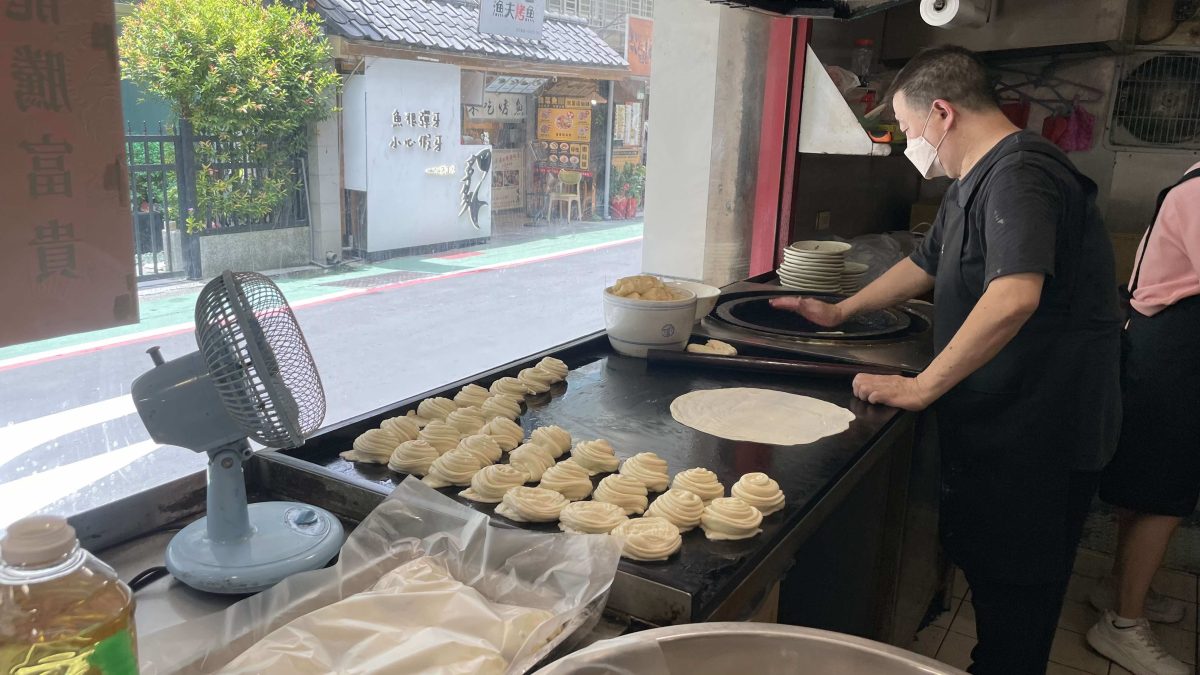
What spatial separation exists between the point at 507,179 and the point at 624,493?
126 centimetres

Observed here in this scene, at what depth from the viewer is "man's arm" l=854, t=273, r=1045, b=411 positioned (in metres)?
1.92

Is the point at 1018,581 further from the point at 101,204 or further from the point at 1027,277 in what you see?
the point at 101,204

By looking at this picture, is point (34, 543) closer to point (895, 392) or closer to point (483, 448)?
point (483, 448)

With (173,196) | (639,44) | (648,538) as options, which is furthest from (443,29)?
(648,538)

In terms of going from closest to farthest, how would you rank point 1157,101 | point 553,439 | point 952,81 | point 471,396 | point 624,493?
1. point 624,493
2. point 553,439
3. point 471,396
4. point 952,81
5. point 1157,101

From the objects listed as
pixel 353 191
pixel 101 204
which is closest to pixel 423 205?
pixel 353 191

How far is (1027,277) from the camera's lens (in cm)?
191

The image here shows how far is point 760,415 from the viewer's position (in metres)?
1.98

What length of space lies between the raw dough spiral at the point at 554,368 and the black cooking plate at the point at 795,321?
0.74 meters

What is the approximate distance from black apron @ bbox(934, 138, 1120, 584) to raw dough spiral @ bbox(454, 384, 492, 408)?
1212 mm

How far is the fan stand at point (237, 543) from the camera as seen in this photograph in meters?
1.21

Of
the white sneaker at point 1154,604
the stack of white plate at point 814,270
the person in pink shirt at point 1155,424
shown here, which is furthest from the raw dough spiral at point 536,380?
the white sneaker at point 1154,604

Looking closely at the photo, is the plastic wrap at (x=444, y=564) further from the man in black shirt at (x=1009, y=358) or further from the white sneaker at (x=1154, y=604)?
the white sneaker at (x=1154, y=604)

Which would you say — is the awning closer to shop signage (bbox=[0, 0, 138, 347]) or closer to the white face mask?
shop signage (bbox=[0, 0, 138, 347])
